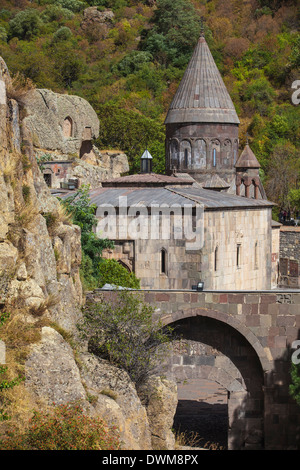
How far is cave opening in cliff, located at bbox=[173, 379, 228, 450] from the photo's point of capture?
23391 mm

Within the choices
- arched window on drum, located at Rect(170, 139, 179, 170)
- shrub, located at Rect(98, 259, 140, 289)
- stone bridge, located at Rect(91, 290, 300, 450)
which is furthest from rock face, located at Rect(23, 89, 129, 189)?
stone bridge, located at Rect(91, 290, 300, 450)

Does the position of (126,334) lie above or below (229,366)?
above

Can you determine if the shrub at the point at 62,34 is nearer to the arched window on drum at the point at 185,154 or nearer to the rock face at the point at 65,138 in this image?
the rock face at the point at 65,138

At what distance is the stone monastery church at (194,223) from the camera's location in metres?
27.1

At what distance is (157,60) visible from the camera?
3184 inches

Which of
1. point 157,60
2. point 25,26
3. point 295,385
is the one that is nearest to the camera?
point 295,385

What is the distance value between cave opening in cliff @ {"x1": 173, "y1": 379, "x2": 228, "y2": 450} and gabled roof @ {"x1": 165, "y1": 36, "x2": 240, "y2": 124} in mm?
14685

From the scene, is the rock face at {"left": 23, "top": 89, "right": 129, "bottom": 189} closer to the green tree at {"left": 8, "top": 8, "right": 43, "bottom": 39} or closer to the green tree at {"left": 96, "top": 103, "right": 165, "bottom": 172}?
the green tree at {"left": 96, "top": 103, "right": 165, "bottom": 172}

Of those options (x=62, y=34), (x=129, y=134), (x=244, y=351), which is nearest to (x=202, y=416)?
(x=244, y=351)

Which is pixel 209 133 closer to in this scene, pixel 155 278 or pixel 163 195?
pixel 163 195

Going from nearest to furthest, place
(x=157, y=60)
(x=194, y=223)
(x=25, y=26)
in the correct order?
(x=194, y=223) < (x=157, y=60) < (x=25, y=26)

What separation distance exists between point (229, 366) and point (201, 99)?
20.0 m

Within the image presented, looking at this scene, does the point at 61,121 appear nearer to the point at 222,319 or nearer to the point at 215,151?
the point at 215,151

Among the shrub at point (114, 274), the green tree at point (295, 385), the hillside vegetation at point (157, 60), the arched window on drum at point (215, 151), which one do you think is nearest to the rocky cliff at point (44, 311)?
the green tree at point (295, 385)
